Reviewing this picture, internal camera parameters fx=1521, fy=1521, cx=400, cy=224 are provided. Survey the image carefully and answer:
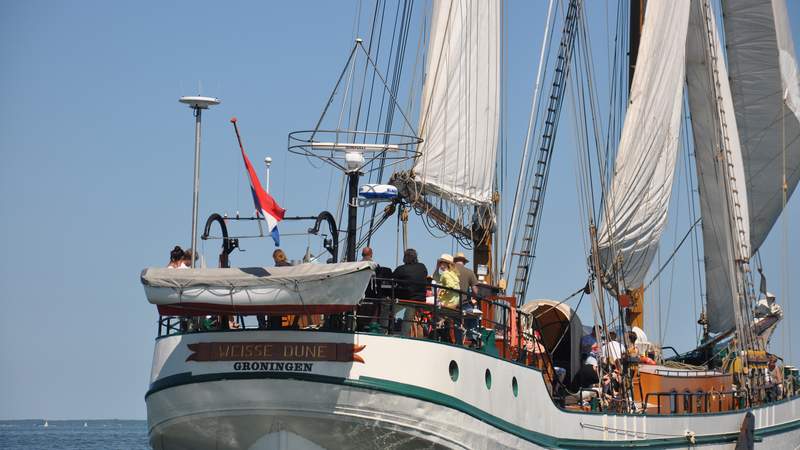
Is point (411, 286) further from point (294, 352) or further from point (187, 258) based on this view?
point (187, 258)

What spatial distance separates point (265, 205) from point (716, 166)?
17.4m

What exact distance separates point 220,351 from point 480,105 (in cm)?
926

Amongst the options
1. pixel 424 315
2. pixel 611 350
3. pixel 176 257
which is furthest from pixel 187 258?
pixel 611 350

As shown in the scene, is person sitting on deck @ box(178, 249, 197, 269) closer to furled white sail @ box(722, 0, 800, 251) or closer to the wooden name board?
the wooden name board

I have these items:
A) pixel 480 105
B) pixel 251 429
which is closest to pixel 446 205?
pixel 480 105

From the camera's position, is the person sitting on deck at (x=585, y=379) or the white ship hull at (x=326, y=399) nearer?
the white ship hull at (x=326, y=399)

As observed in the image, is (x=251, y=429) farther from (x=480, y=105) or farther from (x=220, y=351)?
(x=480, y=105)

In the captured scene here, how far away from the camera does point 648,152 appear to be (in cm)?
3375

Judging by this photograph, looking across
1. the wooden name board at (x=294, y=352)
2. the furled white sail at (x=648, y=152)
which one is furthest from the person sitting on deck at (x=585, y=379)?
the wooden name board at (x=294, y=352)

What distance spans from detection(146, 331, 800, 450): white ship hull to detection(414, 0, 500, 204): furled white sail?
553 cm

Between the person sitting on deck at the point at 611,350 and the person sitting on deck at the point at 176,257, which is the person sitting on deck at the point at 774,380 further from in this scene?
the person sitting on deck at the point at 176,257

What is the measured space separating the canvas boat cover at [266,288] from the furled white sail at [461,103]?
22.3 feet

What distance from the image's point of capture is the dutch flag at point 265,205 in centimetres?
2294

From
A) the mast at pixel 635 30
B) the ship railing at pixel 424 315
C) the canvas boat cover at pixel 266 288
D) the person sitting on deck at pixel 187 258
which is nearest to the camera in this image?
the canvas boat cover at pixel 266 288
